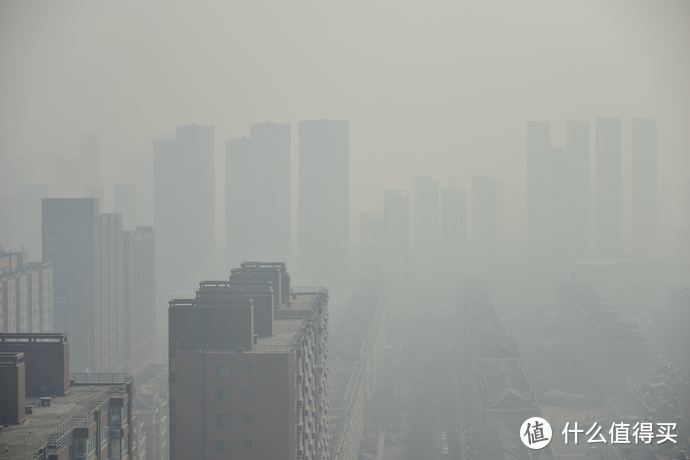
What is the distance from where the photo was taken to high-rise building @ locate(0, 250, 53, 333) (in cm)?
1002

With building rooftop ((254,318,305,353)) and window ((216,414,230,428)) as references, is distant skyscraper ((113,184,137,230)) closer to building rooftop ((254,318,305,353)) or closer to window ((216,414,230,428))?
building rooftop ((254,318,305,353))

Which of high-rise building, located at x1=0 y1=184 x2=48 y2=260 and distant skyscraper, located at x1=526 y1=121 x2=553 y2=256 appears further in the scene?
distant skyscraper, located at x1=526 y1=121 x2=553 y2=256

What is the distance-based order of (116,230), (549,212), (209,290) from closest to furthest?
(209,290) < (116,230) < (549,212)

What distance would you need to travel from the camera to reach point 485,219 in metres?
29.6

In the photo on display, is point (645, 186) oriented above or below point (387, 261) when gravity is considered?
above

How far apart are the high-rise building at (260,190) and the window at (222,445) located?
18863mm

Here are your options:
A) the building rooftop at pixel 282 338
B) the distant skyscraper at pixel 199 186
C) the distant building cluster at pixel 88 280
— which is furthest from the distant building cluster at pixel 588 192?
the building rooftop at pixel 282 338

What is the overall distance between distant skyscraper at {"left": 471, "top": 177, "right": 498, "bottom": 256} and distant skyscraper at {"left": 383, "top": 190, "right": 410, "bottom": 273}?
2451mm

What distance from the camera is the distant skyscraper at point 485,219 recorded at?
96.5 ft

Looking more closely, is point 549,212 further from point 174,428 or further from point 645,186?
point 174,428

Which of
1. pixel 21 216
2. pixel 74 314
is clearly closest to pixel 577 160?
pixel 21 216

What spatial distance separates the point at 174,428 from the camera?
4531mm

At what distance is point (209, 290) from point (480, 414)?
17.2ft

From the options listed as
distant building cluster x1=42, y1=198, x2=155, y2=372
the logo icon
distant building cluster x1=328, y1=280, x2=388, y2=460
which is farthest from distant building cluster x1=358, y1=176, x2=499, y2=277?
the logo icon
